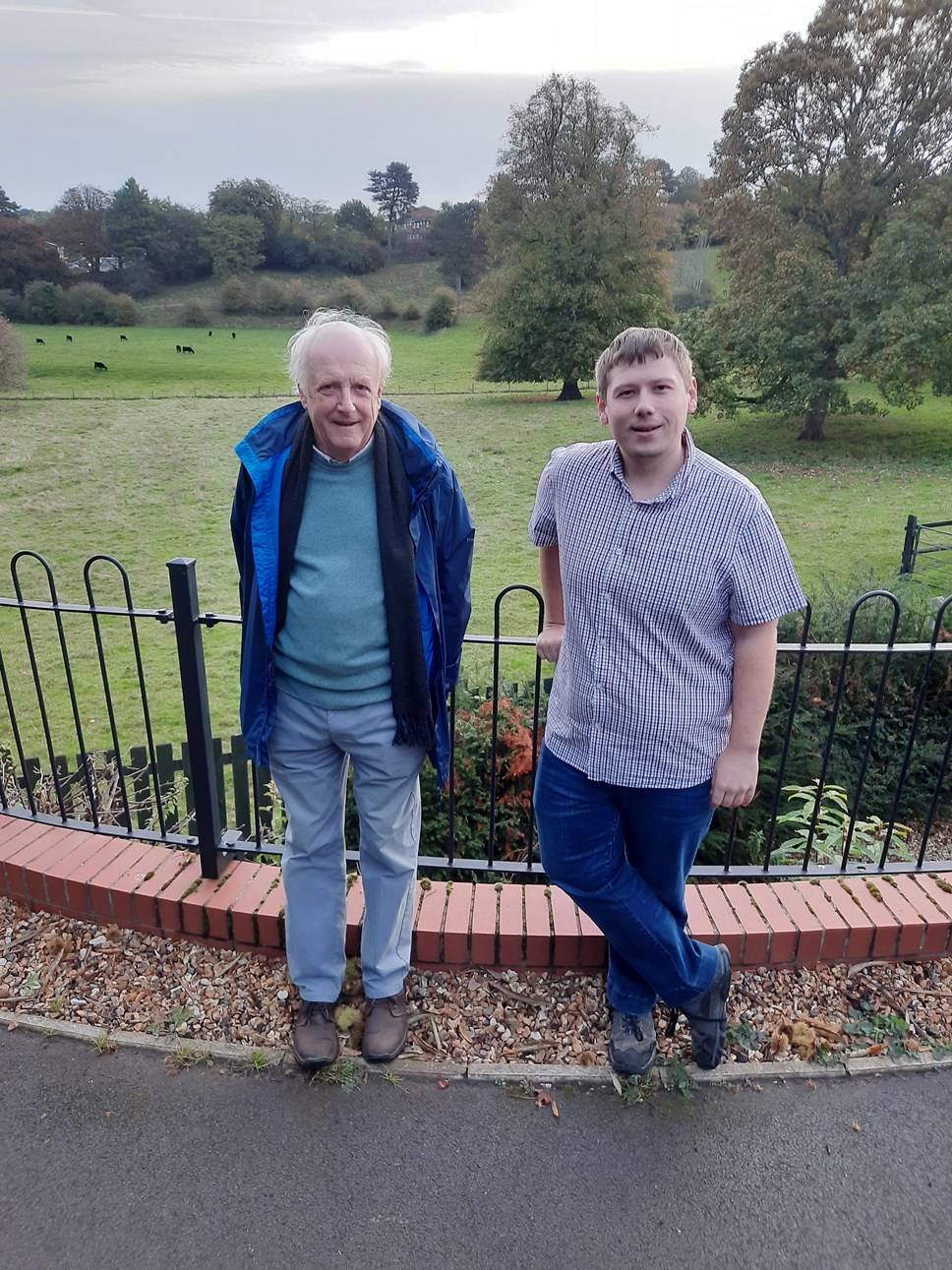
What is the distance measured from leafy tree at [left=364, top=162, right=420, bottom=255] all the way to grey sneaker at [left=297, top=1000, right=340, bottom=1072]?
40973mm

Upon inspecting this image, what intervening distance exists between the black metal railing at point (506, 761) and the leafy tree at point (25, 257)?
28842 mm

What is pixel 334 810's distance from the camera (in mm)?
2146

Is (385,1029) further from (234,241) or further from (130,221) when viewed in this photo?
(130,221)

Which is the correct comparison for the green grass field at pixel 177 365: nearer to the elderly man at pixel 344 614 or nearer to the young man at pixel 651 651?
the elderly man at pixel 344 614

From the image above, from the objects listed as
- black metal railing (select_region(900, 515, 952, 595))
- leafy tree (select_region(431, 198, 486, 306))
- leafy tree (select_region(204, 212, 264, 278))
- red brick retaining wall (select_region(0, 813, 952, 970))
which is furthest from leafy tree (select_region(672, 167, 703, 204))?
red brick retaining wall (select_region(0, 813, 952, 970))

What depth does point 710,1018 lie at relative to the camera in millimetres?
2100

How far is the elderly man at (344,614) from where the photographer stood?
1.88 meters

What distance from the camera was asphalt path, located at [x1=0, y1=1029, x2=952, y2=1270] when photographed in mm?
1729

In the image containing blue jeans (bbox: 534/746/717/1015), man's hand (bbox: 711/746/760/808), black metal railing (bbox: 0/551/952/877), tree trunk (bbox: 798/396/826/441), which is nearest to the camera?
man's hand (bbox: 711/746/760/808)

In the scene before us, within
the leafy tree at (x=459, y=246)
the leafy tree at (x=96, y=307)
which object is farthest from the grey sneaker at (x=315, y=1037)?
the leafy tree at (x=459, y=246)

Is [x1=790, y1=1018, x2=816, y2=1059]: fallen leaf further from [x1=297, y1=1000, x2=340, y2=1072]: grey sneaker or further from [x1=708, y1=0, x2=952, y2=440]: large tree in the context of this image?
[x1=708, y1=0, x2=952, y2=440]: large tree

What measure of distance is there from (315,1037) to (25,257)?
37520mm

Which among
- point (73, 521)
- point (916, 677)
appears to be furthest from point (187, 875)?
point (73, 521)

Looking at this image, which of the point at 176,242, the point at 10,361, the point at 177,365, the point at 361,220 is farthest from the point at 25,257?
the point at 361,220
